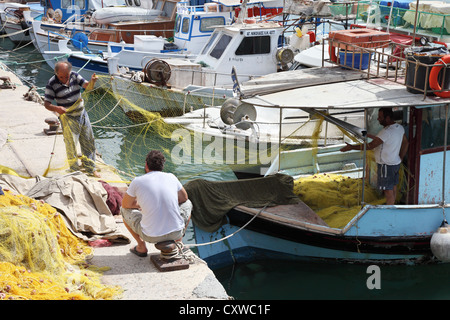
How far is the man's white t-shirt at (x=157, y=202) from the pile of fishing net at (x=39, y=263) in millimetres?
673

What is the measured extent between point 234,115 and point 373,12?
5.57m

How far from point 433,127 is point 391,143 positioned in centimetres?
60

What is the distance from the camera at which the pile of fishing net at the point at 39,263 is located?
4.90m

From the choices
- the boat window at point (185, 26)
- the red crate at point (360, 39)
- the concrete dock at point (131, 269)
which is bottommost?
the concrete dock at point (131, 269)

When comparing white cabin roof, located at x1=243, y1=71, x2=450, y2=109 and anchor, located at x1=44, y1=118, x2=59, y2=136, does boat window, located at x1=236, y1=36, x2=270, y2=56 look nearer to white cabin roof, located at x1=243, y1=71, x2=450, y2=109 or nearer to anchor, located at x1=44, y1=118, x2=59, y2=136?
anchor, located at x1=44, y1=118, x2=59, y2=136

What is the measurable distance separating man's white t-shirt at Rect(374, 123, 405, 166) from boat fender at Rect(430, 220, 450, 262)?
0.98 metres

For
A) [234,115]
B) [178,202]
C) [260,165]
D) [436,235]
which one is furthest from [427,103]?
[234,115]

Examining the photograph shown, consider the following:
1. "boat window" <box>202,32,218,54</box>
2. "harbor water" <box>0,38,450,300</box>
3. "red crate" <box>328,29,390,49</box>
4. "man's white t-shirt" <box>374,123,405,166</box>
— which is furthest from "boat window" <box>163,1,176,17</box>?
"man's white t-shirt" <box>374,123,405,166</box>

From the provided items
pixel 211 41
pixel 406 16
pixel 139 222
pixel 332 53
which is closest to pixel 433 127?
pixel 332 53

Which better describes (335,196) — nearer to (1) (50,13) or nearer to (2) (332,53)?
(2) (332,53)

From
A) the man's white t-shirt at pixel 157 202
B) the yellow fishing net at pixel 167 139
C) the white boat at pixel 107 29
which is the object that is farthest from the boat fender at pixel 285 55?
the man's white t-shirt at pixel 157 202

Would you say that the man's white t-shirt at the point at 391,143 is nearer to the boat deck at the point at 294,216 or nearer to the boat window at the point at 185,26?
the boat deck at the point at 294,216

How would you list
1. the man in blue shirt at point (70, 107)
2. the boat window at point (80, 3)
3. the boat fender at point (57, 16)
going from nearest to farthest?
1. the man in blue shirt at point (70, 107)
2. the boat fender at point (57, 16)
3. the boat window at point (80, 3)

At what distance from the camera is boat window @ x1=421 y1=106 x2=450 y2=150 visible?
732cm
